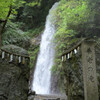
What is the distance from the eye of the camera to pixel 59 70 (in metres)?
11.1

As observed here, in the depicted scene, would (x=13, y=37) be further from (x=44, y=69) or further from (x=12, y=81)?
(x=12, y=81)

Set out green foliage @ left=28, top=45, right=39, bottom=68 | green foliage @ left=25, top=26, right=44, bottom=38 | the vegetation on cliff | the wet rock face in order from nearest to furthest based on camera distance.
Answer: the vegetation on cliff < the wet rock face < green foliage @ left=28, top=45, right=39, bottom=68 < green foliage @ left=25, top=26, right=44, bottom=38

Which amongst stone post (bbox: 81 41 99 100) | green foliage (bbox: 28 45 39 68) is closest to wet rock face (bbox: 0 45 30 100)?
stone post (bbox: 81 41 99 100)

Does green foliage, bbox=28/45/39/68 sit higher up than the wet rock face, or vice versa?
green foliage, bbox=28/45/39/68

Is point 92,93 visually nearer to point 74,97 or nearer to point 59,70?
point 74,97

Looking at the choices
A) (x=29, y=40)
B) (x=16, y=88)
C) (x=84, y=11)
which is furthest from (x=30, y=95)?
(x=29, y=40)

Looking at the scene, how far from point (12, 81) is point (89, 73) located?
11.5 feet

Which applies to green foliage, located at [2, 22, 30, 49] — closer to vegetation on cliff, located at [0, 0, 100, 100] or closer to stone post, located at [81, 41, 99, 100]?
vegetation on cliff, located at [0, 0, 100, 100]

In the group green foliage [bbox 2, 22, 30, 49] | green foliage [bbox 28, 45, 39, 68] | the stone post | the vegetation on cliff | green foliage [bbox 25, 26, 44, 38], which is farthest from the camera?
green foliage [bbox 25, 26, 44, 38]

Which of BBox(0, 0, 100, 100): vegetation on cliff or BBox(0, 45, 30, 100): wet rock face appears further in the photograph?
BBox(0, 45, 30, 100): wet rock face

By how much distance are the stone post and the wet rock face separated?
3297 mm

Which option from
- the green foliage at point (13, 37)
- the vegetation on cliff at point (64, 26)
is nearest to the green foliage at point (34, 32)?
the vegetation on cliff at point (64, 26)

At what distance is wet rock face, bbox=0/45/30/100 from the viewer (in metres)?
5.41

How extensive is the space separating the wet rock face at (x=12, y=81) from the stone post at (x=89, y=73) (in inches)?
130
